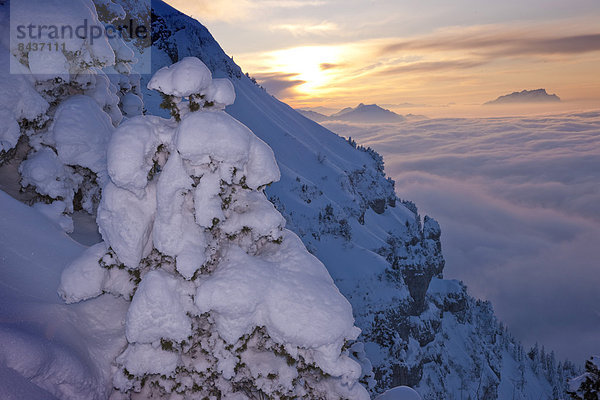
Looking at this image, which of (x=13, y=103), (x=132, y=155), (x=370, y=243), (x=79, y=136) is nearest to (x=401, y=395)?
(x=132, y=155)

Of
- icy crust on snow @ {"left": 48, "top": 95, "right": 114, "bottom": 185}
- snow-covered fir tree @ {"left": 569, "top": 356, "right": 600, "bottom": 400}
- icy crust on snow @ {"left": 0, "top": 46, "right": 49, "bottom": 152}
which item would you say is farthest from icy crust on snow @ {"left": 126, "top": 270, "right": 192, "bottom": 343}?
snow-covered fir tree @ {"left": 569, "top": 356, "right": 600, "bottom": 400}

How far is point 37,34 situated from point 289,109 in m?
70.5

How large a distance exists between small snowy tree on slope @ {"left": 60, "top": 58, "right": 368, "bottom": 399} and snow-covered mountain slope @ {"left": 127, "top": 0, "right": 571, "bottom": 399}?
30917 millimetres

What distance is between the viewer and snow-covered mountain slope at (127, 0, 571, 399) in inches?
1674

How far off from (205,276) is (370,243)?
5018 cm

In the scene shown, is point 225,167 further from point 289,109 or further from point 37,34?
point 289,109

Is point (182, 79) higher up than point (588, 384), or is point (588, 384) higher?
point (182, 79)

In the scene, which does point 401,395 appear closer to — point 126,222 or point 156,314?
point 156,314

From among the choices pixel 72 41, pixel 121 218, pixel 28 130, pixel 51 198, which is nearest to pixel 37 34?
pixel 72 41

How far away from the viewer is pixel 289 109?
82.4 metres

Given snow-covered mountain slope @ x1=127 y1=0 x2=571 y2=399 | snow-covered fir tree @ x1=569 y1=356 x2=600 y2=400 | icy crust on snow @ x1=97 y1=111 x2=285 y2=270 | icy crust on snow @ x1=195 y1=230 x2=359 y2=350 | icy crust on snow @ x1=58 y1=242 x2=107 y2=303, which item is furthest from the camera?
snow-covered mountain slope @ x1=127 y1=0 x2=571 y2=399

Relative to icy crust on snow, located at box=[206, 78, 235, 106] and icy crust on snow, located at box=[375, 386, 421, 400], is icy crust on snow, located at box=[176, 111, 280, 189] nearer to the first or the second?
icy crust on snow, located at box=[206, 78, 235, 106]

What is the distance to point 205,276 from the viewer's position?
7.92 m

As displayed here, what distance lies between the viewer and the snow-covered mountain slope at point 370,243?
42531 mm
